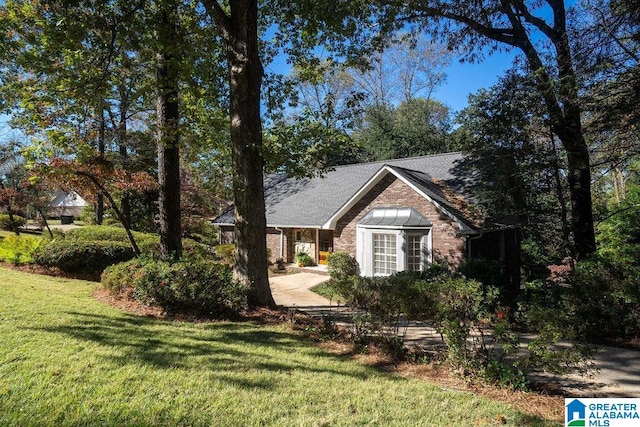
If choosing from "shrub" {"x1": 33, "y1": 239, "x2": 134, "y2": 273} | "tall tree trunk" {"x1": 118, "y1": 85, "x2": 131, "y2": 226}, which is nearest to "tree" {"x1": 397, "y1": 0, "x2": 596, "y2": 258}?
"shrub" {"x1": 33, "y1": 239, "x2": 134, "y2": 273}

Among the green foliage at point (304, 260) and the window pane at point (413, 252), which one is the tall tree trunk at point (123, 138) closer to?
the green foliage at point (304, 260)

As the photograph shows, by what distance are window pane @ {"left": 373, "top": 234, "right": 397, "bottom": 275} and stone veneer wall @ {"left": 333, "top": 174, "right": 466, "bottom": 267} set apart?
123 cm

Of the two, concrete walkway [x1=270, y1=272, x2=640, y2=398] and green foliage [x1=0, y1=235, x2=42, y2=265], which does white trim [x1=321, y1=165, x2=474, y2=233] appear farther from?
green foliage [x1=0, y1=235, x2=42, y2=265]

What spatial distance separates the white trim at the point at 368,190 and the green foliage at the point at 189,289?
8.14m

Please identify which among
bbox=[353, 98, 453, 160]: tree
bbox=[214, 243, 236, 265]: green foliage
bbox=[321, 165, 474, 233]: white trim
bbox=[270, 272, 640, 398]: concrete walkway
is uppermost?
bbox=[353, 98, 453, 160]: tree

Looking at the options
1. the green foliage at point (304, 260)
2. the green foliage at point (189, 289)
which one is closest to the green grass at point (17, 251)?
the green foliage at point (189, 289)

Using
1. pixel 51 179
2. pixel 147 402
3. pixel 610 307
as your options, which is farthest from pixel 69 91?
pixel 610 307

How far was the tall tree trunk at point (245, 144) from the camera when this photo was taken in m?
8.30

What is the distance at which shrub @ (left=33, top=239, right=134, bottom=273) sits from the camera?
1211 centimetres

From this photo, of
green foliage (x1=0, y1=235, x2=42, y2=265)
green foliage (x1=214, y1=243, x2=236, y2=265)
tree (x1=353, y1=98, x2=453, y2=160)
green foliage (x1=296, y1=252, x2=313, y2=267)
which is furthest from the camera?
tree (x1=353, y1=98, x2=453, y2=160)

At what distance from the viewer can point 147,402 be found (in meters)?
3.80

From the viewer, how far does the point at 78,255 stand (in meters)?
12.2

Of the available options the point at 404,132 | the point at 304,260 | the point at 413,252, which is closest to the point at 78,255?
the point at 304,260

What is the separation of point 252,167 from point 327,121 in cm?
238
